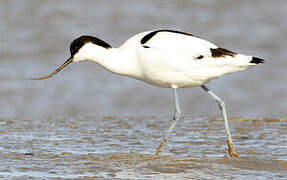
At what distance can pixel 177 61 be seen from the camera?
19.9 feet

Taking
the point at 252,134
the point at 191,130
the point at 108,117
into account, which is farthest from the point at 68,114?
the point at 252,134

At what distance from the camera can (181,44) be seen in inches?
241

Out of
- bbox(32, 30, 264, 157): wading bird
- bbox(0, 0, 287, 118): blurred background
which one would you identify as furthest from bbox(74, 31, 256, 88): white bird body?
bbox(0, 0, 287, 118): blurred background

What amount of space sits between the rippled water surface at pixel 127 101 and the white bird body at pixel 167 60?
0.71 metres

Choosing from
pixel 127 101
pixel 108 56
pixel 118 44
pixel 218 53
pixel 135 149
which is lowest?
pixel 127 101

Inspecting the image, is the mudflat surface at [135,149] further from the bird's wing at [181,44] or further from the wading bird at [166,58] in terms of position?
the bird's wing at [181,44]

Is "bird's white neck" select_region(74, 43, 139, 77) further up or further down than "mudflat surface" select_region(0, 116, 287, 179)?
Answer: further up

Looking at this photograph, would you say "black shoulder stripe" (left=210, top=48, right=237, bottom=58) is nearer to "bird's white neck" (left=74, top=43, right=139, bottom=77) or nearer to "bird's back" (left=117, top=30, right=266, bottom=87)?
"bird's back" (left=117, top=30, right=266, bottom=87)

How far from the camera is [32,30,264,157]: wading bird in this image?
20.0 feet

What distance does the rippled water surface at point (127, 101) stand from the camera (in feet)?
18.6

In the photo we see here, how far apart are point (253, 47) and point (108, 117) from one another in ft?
12.4

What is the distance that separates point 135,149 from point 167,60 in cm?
94

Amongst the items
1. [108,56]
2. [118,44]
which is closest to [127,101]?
[118,44]

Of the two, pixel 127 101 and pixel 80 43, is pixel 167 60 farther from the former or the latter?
pixel 127 101
